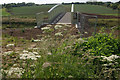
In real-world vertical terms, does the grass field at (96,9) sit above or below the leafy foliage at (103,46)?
above

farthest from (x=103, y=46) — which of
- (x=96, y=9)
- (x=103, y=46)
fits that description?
(x=96, y=9)

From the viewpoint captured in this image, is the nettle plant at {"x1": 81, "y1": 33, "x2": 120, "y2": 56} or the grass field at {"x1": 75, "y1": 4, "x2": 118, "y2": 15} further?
the grass field at {"x1": 75, "y1": 4, "x2": 118, "y2": 15}

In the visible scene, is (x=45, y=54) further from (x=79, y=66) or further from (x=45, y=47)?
(x=79, y=66)

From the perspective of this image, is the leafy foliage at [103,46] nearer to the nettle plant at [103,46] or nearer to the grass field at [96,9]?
the nettle plant at [103,46]

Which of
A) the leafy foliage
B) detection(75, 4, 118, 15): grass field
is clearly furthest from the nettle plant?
detection(75, 4, 118, 15): grass field

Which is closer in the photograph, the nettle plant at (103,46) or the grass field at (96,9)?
the nettle plant at (103,46)

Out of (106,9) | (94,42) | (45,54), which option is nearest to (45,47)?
(45,54)

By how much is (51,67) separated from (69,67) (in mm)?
337

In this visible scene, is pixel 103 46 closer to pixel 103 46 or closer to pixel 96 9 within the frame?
pixel 103 46

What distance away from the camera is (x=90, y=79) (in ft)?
10.7

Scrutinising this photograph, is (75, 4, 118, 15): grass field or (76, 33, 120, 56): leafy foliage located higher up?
(75, 4, 118, 15): grass field

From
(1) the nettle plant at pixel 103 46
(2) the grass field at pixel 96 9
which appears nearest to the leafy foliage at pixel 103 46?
Answer: (1) the nettle plant at pixel 103 46

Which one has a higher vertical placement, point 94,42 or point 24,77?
point 94,42

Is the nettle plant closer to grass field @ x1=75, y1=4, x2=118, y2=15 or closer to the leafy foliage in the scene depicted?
the leafy foliage
